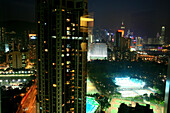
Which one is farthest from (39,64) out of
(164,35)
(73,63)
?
(164,35)

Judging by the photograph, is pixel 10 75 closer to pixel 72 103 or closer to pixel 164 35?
pixel 72 103

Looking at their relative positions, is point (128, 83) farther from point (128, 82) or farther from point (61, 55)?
point (61, 55)

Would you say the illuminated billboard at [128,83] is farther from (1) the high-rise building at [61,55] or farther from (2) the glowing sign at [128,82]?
(1) the high-rise building at [61,55]

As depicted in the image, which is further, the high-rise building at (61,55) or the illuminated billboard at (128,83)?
the illuminated billboard at (128,83)

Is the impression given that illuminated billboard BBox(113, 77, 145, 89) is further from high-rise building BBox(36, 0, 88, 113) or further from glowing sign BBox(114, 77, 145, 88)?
high-rise building BBox(36, 0, 88, 113)

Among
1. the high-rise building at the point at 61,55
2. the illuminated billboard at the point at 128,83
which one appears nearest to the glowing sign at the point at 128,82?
the illuminated billboard at the point at 128,83

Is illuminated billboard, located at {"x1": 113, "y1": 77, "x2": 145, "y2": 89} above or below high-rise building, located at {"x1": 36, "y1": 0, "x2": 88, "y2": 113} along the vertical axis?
below

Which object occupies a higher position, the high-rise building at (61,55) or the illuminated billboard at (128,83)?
the high-rise building at (61,55)

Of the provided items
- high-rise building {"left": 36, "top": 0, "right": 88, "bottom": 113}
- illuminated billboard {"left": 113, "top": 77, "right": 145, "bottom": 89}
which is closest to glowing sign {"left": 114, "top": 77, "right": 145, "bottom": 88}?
illuminated billboard {"left": 113, "top": 77, "right": 145, "bottom": 89}
